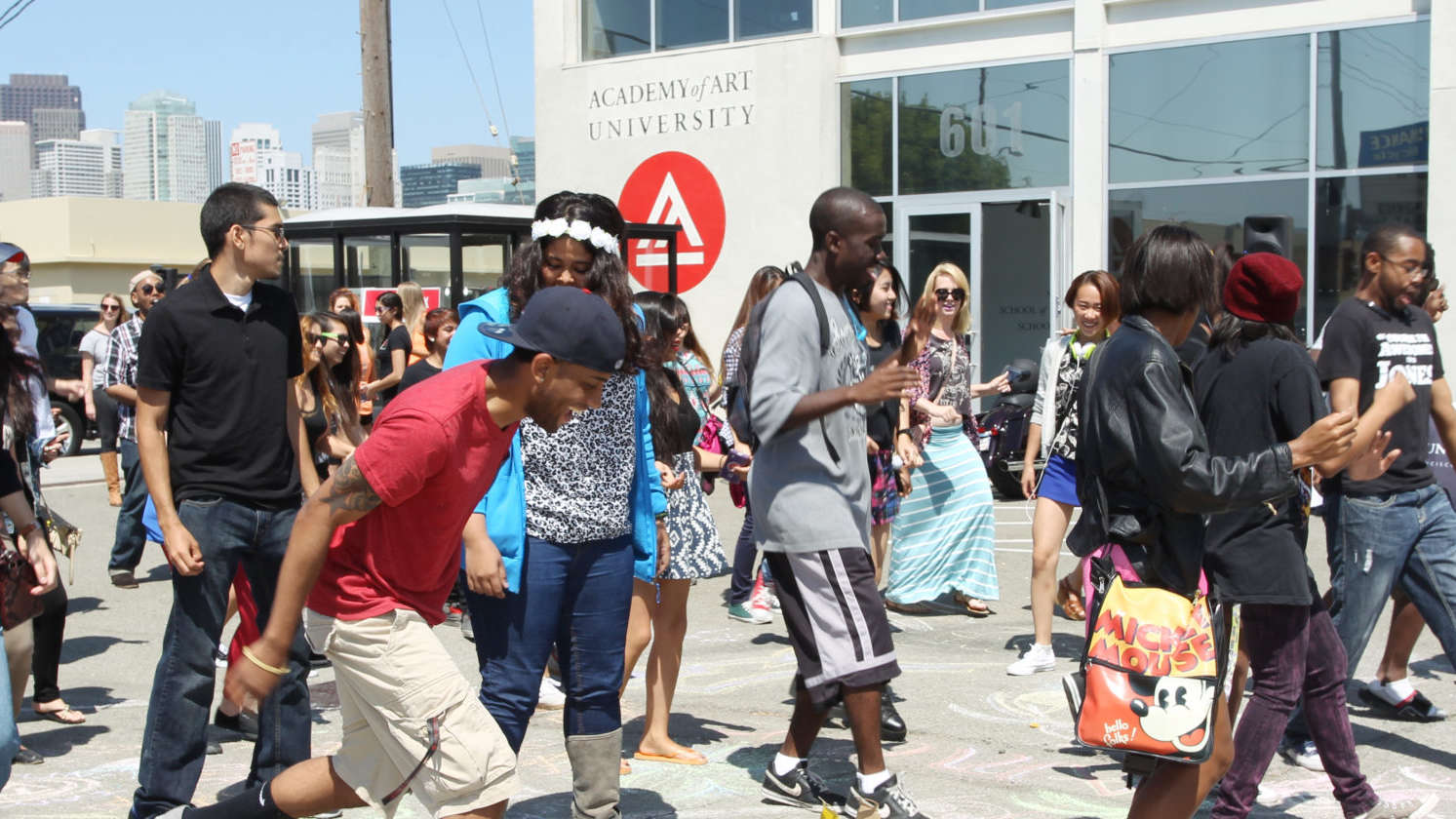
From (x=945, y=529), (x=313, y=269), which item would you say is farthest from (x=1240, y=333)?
(x=313, y=269)

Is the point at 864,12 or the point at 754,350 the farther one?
the point at 864,12

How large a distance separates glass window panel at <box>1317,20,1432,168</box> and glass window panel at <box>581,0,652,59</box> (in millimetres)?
8540

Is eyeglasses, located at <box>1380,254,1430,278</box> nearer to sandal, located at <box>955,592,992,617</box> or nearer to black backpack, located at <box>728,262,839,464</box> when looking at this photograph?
black backpack, located at <box>728,262,839,464</box>

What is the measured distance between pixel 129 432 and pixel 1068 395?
6.01 meters

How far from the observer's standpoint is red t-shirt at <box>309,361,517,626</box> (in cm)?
313

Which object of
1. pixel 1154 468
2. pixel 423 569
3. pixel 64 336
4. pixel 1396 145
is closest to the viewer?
pixel 423 569

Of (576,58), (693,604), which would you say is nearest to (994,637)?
(693,604)

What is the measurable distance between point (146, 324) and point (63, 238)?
46066 millimetres

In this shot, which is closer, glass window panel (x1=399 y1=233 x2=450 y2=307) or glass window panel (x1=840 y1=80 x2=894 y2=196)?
glass window panel (x1=399 y1=233 x2=450 y2=307)

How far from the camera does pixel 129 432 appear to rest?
9.25 m

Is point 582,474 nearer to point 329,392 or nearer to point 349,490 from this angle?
point 349,490

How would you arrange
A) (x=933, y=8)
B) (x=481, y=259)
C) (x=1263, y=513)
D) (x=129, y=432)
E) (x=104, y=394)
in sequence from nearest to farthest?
(x=1263, y=513)
(x=129, y=432)
(x=104, y=394)
(x=481, y=259)
(x=933, y=8)

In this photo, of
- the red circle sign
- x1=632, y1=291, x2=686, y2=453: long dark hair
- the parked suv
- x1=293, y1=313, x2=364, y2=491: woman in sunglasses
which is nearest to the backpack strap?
x1=632, y1=291, x2=686, y2=453: long dark hair

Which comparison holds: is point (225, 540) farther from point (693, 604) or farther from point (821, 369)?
point (693, 604)
